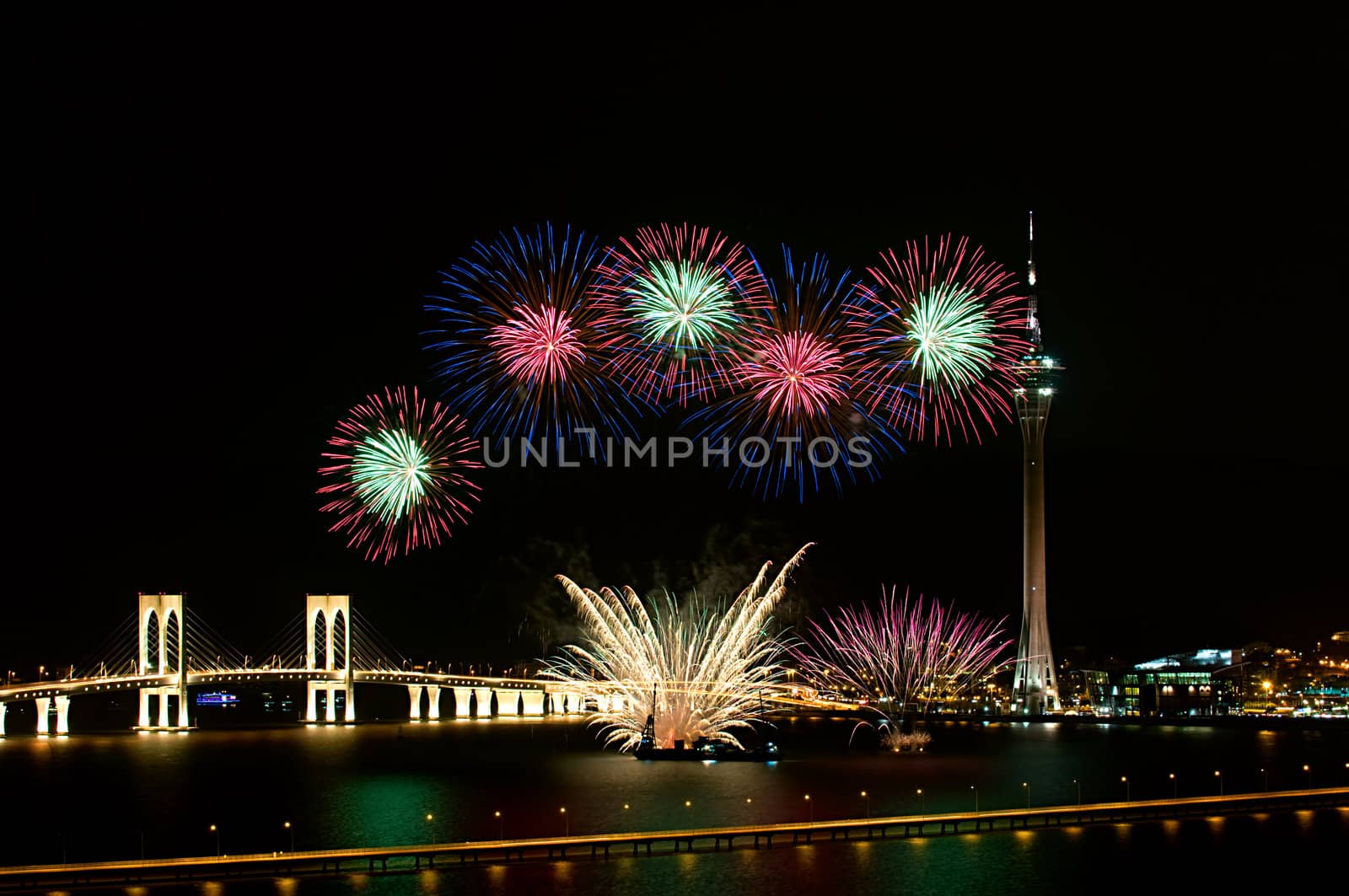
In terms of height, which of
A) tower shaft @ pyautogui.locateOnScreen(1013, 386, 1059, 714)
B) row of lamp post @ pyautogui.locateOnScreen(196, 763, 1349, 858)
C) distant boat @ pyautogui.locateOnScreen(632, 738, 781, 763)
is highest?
tower shaft @ pyautogui.locateOnScreen(1013, 386, 1059, 714)

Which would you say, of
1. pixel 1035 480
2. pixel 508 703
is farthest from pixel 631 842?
pixel 508 703

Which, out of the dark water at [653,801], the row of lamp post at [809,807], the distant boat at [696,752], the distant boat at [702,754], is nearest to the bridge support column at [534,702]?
the dark water at [653,801]

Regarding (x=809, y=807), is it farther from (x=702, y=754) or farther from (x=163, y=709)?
(x=163, y=709)

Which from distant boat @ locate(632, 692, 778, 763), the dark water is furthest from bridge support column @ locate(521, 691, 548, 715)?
distant boat @ locate(632, 692, 778, 763)

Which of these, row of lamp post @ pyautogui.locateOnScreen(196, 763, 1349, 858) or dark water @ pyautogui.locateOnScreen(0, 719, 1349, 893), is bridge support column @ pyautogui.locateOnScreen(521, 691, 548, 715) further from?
row of lamp post @ pyautogui.locateOnScreen(196, 763, 1349, 858)

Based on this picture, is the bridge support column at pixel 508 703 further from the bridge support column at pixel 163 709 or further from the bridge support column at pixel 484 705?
the bridge support column at pixel 163 709
